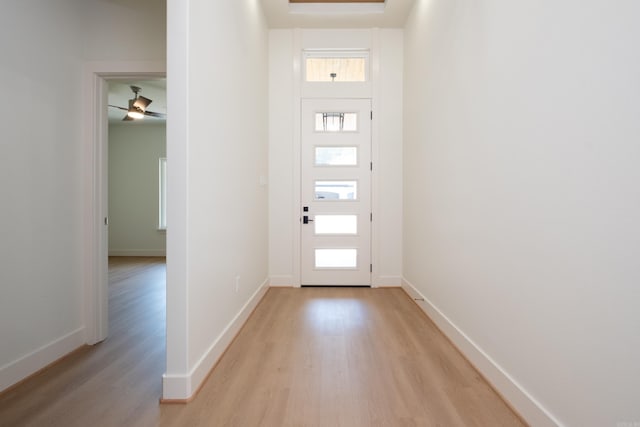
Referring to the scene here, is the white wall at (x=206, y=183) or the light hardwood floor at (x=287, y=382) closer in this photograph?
the light hardwood floor at (x=287, y=382)

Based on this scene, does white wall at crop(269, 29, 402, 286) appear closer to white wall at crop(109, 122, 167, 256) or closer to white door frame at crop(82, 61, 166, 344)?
white door frame at crop(82, 61, 166, 344)

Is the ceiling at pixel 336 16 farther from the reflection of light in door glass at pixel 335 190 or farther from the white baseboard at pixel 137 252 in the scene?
the white baseboard at pixel 137 252

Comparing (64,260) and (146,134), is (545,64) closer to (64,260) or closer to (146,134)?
(64,260)

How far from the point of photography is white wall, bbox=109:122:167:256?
7.23 meters

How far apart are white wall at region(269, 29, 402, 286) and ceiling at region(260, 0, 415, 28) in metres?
0.09

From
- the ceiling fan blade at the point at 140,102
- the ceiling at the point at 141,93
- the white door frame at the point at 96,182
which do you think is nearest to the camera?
the white door frame at the point at 96,182

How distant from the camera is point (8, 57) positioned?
1949 millimetres

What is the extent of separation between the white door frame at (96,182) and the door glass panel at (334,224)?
2.42 m

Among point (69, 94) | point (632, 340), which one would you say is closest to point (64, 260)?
point (69, 94)

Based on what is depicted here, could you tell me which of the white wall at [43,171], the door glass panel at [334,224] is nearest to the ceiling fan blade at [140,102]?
Answer: the white wall at [43,171]

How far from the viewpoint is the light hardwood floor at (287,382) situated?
5.38 ft

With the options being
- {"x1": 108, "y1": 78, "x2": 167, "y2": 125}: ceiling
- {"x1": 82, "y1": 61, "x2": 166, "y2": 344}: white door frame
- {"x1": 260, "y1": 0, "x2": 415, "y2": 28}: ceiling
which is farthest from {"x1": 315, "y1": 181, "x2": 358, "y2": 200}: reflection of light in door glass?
{"x1": 108, "y1": 78, "x2": 167, "y2": 125}: ceiling

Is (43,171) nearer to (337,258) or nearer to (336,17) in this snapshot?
(337,258)

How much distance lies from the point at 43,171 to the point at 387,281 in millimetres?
3630
